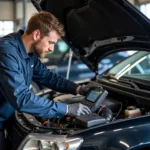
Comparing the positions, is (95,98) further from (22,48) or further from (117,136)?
(22,48)

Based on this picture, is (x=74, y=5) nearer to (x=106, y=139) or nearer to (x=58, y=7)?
(x=58, y=7)

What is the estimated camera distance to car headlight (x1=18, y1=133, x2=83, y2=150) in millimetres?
1693

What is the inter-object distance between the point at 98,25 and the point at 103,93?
1.98 feet

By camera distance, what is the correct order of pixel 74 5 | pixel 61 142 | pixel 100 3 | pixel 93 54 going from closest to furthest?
pixel 61 142 → pixel 100 3 → pixel 74 5 → pixel 93 54

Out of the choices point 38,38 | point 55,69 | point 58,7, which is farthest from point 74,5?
point 55,69

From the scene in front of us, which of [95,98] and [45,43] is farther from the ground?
[45,43]

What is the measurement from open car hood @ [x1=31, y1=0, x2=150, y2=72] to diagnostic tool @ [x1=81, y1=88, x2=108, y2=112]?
0.50 m

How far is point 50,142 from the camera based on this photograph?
1722 mm

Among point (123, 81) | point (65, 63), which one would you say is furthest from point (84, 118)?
point (65, 63)

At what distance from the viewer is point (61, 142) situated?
1702 millimetres

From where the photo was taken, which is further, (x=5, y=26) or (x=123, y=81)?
(x=5, y=26)

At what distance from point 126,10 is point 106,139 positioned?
892 millimetres

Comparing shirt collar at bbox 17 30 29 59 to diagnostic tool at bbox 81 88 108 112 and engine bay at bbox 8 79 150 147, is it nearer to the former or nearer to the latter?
engine bay at bbox 8 79 150 147

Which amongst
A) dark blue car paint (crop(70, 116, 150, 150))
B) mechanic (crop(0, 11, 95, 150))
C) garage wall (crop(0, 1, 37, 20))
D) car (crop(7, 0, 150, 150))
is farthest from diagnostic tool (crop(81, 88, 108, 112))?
garage wall (crop(0, 1, 37, 20))
